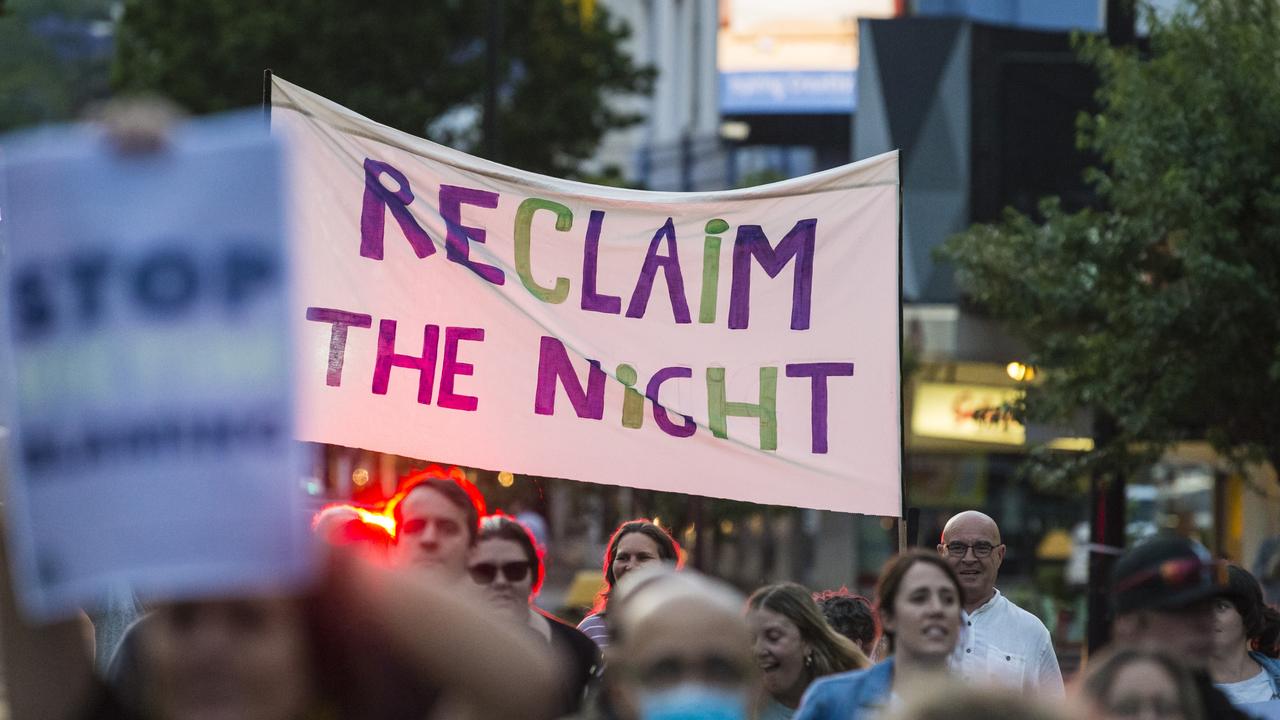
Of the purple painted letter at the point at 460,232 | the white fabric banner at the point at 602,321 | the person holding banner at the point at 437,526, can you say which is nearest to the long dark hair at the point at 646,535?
the white fabric banner at the point at 602,321

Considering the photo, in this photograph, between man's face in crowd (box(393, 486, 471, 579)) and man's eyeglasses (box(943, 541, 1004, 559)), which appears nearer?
man's face in crowd (box(393, 486, 471, 579))

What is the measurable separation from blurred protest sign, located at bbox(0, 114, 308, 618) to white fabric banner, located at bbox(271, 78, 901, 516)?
5043mm

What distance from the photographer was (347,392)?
7289 millimetres

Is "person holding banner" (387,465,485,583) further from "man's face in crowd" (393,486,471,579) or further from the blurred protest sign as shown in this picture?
the blurred protest sign

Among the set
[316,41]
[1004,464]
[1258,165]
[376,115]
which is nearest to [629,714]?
[1258,165]

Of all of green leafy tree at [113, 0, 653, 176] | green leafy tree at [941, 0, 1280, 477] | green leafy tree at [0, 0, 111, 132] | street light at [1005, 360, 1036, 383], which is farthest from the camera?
green leafy tree at [0, 0, 111, 132]

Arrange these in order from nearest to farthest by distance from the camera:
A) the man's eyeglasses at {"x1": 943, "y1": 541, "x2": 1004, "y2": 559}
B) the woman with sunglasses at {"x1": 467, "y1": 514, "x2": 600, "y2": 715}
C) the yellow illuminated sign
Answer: the woman with sunglasses at {"x1": 467, "y1": 514, "x2": 600, "y2": 715}
the man's eyeglasses at {"x1": 943, "y1": 541, "x2": 1004, "y2": 559}
the yellow illuminated sign

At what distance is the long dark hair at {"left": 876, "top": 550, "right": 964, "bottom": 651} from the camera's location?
4934 millimetres

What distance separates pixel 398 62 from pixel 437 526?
21114 mm

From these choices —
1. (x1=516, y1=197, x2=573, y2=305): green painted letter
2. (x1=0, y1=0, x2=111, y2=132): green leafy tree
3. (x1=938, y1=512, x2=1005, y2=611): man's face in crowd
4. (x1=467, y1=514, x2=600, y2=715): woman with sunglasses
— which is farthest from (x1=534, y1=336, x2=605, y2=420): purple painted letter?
(x1=0, y1=0, x2=111, y2=132): green leafy tree

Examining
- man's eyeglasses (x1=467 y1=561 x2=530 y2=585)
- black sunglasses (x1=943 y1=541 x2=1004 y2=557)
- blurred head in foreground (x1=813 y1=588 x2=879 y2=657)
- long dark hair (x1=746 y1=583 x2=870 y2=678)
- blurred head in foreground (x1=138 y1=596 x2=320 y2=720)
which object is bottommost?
blurred head in foreground (x1=813 y1=588 x2=879 y2=657)

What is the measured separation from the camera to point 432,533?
4930 mm

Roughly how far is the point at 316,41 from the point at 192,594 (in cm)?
2383

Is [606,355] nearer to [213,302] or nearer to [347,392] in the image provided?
[347,392]
